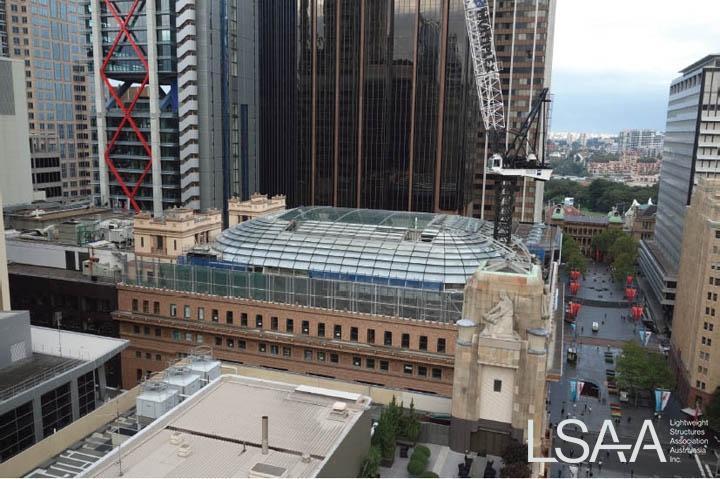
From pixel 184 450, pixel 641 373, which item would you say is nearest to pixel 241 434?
pixel 184 450

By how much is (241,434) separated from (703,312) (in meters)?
80.0

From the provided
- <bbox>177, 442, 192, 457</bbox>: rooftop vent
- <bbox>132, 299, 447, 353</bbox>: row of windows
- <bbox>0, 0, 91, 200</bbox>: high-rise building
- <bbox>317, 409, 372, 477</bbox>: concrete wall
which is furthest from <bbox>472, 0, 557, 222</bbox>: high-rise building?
<bbox>177, 442, 192, 457</bbox>: rooftop vent

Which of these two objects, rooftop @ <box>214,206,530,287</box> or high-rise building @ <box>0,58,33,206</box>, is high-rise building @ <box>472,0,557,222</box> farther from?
high-rise building @ <box>0,58,33,206</box>

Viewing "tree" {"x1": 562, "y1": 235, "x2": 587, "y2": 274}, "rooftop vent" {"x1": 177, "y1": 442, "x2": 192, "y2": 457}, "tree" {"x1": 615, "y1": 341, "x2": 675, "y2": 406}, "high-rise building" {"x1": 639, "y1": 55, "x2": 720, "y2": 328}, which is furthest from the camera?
"tree" {"x1": 562, "y1": 235, "x2": 587, "y2": 274}

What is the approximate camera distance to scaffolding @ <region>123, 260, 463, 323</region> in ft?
205

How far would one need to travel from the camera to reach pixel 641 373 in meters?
95.4

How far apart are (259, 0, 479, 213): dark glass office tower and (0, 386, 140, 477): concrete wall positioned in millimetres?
103353

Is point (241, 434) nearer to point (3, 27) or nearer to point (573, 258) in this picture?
point (573, 258)

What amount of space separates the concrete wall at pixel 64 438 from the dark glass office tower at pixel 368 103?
103 meters

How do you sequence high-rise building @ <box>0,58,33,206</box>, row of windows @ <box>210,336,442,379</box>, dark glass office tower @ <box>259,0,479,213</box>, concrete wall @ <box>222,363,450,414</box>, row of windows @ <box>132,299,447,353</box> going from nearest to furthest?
concrete wall @ <box>222,363,450,414</box>
row of windows @ <box>132,299,447,353</box>
row of windows @ <box>210,336,442,379</box>
high-rise building @ <box>0,58,33,206</box>
dark glass office tower @ <box>259,0,479,213</box>

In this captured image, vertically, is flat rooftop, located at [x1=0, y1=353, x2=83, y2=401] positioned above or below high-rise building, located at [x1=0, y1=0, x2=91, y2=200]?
below

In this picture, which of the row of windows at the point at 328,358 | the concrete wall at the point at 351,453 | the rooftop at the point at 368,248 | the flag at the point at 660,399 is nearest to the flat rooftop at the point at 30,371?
the row of windows at the point at 328,358

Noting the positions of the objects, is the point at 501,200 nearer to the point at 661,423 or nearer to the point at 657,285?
the point at 661,423

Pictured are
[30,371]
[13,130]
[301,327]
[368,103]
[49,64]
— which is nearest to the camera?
[30,371]
